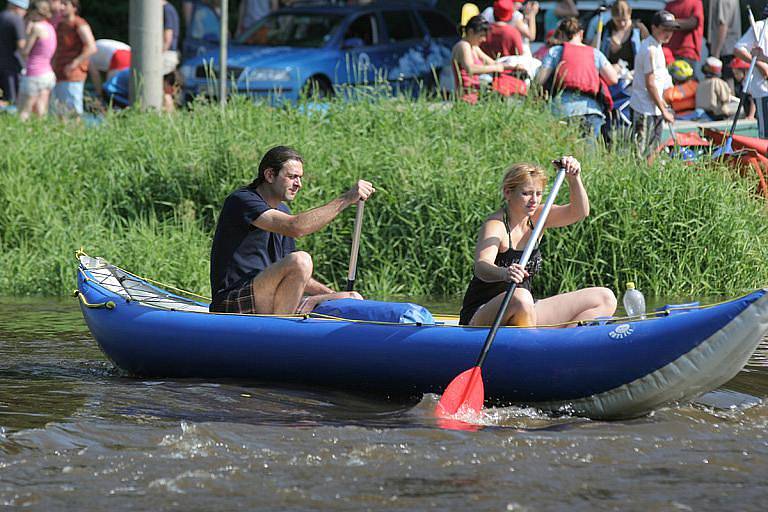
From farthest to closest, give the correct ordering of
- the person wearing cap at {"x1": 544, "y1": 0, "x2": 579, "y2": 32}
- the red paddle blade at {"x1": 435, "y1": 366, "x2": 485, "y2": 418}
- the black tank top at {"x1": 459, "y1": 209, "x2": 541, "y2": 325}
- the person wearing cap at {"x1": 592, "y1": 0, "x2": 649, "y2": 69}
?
the person wearing cap at {"x1": 544, "y1": 0, "x2": 579, "y2": 32}, the person wearing cap at {"x1": 592, "y1": 0, "x2": 649, "y2": 69}, the black tank top at {"x1": 459, "y1": 209, "x2": 541, "y2": 325}, the red paddle blade at {"x1": 435, "y1": 366, "x2": 485, "y2": 418}

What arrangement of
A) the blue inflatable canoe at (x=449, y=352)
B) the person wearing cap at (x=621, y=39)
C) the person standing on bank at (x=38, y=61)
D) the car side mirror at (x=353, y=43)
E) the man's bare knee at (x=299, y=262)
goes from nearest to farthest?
the blue inflatable canoe at (x=449, y=352), the man's bare knee at (x=299, y=262), the person standing on bank at (x=38, y=61), the person wearing cap at (x=621, y=39), the car side mirror at (x=353, y=43)

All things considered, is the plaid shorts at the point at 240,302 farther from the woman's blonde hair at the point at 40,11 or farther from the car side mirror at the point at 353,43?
the car side mirror at the point at 353,43

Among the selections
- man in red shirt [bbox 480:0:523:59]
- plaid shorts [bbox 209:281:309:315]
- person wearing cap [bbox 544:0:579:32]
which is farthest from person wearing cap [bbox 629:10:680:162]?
plaid shorts [bbox 209:281:309:315]

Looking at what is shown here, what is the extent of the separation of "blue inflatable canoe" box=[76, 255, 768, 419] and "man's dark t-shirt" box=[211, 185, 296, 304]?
8.4 inches

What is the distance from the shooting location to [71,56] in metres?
13.1

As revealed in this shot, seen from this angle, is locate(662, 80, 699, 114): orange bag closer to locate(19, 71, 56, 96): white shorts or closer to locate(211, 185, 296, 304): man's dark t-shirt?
locate(19, 71, 56, 96): white shorts

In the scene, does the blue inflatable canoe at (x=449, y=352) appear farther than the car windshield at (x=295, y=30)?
No

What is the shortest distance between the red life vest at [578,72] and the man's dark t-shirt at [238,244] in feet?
15.0

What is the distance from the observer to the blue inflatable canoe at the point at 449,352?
557 cm

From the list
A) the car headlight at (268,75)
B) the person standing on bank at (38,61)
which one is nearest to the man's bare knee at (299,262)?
the person standing on bank at (38,61)

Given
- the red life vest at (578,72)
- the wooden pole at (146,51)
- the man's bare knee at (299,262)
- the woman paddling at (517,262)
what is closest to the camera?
the woman paddling at (517,262)

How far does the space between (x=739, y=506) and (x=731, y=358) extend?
1082 millimetres

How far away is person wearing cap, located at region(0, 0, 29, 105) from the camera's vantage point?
1309 centimetres

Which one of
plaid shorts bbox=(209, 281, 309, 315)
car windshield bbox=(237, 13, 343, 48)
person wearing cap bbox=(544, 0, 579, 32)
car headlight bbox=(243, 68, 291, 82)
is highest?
person wearing cap bbox=(544, 0, 579, 32)
